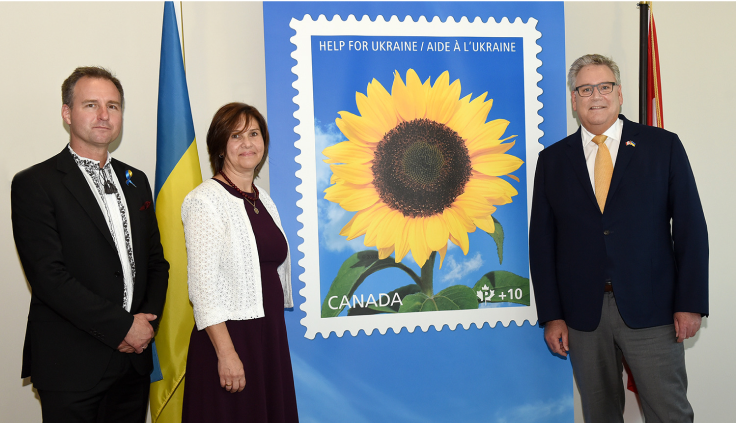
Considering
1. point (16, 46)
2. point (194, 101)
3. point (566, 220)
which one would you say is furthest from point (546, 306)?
point (16, 46)

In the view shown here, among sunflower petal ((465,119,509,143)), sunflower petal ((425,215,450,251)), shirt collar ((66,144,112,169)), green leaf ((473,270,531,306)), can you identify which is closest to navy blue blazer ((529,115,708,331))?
green leaf ((473,270,531,306))

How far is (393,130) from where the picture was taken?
90.9 inches

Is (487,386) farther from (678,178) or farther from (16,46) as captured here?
(16,46)

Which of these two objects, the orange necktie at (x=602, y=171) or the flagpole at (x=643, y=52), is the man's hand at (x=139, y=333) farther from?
the flagpole at (x=643, y=52)

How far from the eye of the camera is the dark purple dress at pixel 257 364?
165cm

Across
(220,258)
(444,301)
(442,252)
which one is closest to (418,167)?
(442,252)

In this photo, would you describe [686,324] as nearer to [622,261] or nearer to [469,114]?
[622,261]

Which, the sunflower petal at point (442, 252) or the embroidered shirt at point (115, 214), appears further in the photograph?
the sunflower petal at point (442, 252)

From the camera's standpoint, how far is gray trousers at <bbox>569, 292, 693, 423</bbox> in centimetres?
186

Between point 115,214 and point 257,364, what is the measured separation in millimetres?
800

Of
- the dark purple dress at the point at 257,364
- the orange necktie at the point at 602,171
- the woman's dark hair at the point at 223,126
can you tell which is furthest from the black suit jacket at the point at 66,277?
the orange necktie at the point at 602,171

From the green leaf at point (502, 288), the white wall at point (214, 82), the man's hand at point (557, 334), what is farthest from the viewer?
the green leaf at point (502, 288)

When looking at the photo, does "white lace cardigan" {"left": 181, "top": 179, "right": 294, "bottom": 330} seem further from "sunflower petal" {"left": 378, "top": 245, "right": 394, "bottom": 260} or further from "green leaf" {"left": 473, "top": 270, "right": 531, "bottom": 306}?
"green leaf" {"left": 473, "top": 270, "right": 531, "bottom": 306}

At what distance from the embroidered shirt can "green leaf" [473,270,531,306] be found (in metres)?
1.57
